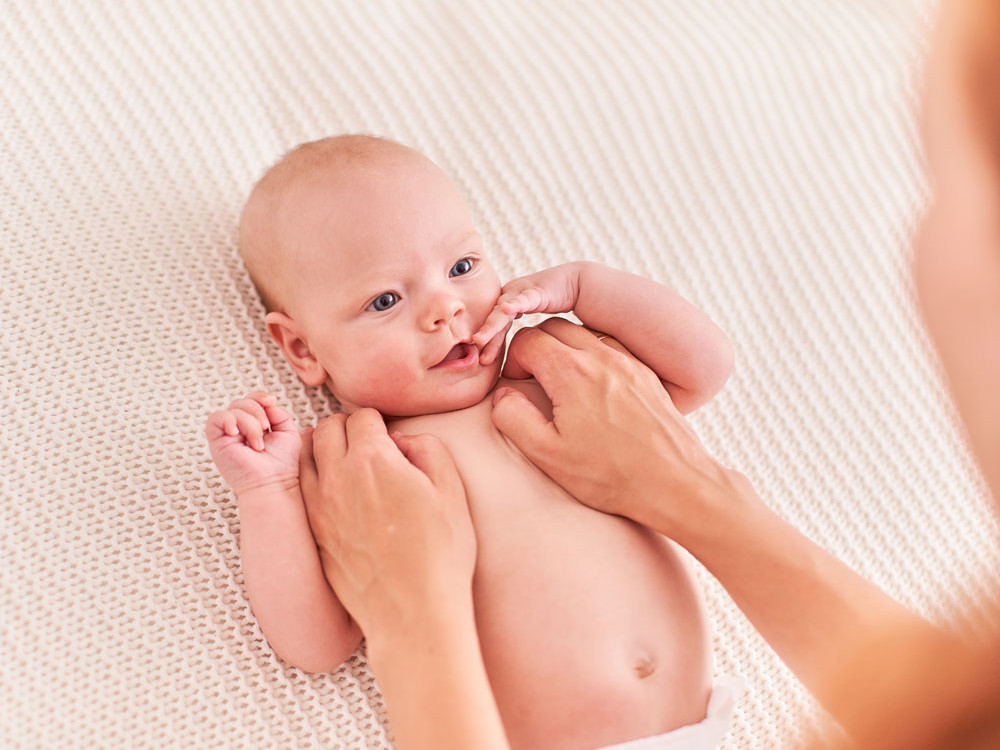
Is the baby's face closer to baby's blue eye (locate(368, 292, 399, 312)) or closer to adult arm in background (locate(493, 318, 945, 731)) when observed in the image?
baby's blue eye (locate(368, 292, 399, 312))

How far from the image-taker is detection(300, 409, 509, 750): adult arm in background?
1054 mm

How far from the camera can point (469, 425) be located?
53.4 inches

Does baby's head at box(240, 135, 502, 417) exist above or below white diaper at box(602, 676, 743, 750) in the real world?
above

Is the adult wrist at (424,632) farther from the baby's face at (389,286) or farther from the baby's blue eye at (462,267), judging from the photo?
the baby's blue eye at (462,267)

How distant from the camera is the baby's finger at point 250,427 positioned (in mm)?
1222

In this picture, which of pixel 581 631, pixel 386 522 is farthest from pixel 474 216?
pixel 581 631

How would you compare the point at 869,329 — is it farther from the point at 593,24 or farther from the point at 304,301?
the point at 304,301

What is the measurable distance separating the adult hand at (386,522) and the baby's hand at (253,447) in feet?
0.13

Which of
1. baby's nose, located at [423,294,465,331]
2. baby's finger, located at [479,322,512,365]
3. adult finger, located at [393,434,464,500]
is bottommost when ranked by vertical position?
adult finger, located at [393,434,464,500]

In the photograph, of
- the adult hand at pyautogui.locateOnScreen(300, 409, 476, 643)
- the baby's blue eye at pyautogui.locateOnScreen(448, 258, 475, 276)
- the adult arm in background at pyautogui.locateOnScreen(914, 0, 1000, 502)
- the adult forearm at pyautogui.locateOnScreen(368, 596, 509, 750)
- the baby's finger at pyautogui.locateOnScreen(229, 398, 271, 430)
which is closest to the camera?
the adult arm in background at pyautogui.locateOnScreen(914, 0, 1000, 502)

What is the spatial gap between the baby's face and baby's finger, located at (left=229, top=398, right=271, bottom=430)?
0.13 m

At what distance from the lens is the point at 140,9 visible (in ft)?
5.51

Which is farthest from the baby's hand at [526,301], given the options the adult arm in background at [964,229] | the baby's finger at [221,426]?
the adult arm in background at [964,229]

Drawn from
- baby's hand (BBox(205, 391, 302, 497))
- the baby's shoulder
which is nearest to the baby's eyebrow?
the baby's shoulder
